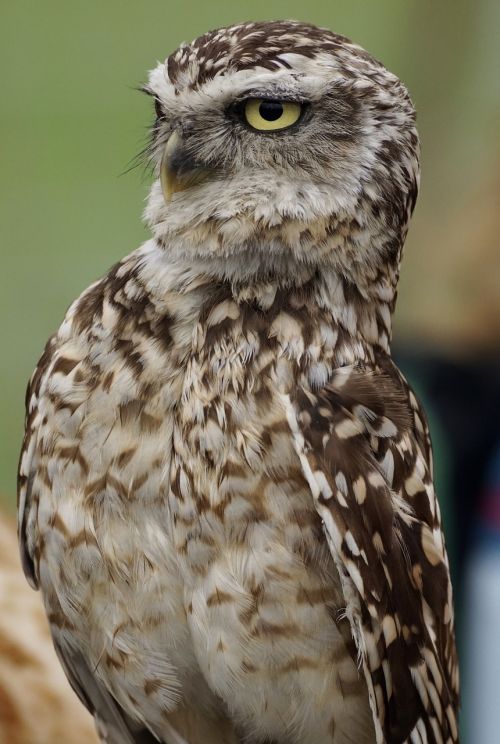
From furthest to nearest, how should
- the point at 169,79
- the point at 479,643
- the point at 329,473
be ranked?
the point at 479,643 → the point at 169,79 → the point at 329,473

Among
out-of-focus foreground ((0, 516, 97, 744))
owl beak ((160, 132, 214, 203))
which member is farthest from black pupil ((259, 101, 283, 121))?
out-of-focus foreground ((0, 516, 97, 744))

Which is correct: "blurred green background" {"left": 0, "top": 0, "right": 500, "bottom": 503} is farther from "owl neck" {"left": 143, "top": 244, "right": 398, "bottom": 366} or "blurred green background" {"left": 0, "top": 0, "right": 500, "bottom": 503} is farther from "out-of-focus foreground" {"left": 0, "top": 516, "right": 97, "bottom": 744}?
"owl neck" {"left": 143, "top": 244, "right": 398, "bottom": 366}

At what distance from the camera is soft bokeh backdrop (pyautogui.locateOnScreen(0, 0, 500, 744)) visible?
445 centimetres

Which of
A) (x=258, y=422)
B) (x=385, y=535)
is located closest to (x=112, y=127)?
(x=258, y=422)

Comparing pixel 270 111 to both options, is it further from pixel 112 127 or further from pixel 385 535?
pixel 112 127

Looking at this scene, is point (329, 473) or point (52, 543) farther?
point (52, 543)

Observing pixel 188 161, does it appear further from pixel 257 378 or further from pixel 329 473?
pixel 329 473

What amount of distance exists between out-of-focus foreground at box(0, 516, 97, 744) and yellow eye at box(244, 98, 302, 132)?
149 cm

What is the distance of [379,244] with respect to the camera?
206cm

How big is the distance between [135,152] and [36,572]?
102 inches

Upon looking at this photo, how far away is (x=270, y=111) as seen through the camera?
1.99 meters

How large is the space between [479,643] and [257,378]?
2.86 m

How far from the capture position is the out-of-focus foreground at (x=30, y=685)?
102 inches

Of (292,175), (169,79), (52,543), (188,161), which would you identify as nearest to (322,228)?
(292,175)
